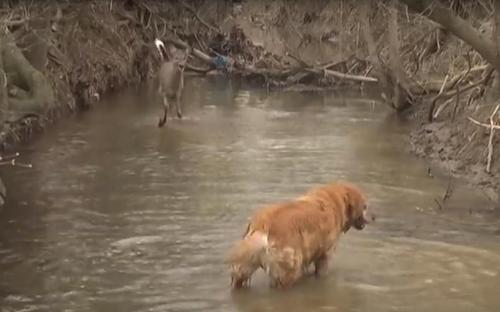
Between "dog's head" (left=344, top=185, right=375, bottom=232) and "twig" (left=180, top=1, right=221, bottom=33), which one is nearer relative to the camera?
"dog's head" (left=344, top=185, right=375, bottom=232)

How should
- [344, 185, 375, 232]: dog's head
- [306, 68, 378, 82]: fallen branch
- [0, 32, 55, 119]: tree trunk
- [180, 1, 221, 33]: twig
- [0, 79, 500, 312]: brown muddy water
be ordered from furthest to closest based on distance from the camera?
[180, 1, 221, 33]: twig → [306, 68, 378, 82]: fallen branch → [0, 32, 55, 119]: tree trunk → [344, 185, 375, 232]: dog's head → [0, 79, 500, 312]: brown muddy water

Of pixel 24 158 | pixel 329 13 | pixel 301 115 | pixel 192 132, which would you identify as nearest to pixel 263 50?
pixel 329 13

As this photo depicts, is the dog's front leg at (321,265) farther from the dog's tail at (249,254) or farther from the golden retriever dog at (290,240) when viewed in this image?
the dog's tail at (249,254)

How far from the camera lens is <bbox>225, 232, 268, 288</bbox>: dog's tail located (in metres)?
Result: 8.04

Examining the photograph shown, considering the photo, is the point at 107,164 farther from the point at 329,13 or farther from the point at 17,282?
the point at 329,13

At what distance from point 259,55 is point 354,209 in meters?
25.0

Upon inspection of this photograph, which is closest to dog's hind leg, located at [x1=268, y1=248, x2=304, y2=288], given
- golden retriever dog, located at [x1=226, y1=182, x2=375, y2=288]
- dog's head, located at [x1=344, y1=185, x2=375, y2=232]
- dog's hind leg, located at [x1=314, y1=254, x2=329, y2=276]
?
Answer: golden retriever dog, located at [x1=226, y1=182, x2=375, y2=288]

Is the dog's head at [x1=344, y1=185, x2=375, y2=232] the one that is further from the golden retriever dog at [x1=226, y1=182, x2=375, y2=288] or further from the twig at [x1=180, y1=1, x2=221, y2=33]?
the twig at [x1=180, y1=1, x2=221, y2=33]

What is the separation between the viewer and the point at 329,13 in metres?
28.6

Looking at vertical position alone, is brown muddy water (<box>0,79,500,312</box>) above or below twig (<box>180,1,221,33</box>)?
below

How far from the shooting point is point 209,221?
11.6 m

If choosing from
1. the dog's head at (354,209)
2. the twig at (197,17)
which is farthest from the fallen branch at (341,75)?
the dog's head at (354,209)

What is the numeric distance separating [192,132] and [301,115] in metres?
4.66

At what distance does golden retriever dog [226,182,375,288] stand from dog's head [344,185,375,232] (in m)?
0.07
